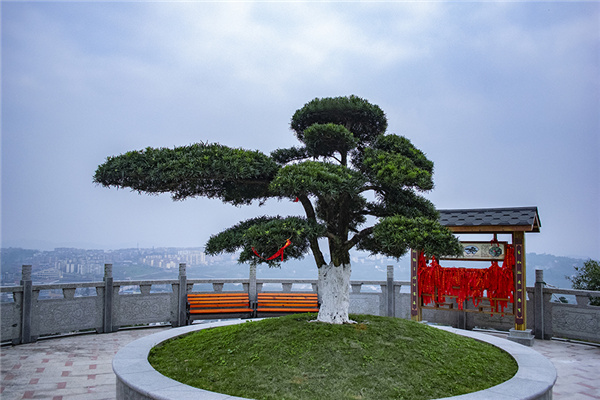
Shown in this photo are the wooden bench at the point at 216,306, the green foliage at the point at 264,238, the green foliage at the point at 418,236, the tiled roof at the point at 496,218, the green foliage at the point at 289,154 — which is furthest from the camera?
the wooden bench at the point at 216,306

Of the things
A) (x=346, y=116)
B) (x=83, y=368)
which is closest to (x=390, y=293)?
(x=346, y=116)

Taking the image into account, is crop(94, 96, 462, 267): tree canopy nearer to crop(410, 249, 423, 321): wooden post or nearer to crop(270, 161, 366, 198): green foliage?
crop(270, 161, 366, 198): green foliage

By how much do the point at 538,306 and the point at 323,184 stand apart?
6.26 metres

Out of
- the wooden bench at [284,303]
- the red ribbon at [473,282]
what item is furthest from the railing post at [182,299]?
the red ribbon at [473,282]

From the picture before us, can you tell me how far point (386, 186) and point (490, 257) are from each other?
13.5 feet

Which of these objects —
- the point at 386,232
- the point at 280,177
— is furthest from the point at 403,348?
the point at 280,177

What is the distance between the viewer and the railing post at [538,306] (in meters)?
8.22

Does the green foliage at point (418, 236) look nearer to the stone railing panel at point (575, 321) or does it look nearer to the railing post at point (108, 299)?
the stone railing panel at point (575, 321)

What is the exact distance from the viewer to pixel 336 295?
16.3 feet

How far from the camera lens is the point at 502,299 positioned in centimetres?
784

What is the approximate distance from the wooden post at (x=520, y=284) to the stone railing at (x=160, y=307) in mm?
738

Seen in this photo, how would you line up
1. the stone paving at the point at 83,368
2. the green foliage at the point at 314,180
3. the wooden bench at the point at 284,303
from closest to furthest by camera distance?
the green foliage at the point at 314,180 < the stone paving at the point at 83,368 < the wooden bench at the point at 284,303

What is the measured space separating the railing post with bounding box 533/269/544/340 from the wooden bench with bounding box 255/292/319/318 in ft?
13.2

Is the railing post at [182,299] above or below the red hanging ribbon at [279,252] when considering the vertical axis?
below
